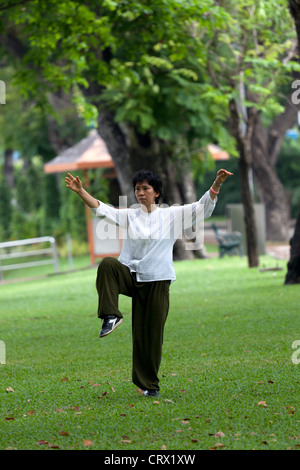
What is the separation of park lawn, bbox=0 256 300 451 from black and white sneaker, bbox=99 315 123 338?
57cm

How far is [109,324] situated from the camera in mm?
6770

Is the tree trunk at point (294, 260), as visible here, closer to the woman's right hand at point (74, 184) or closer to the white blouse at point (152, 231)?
the white blouse at point (152, 231)

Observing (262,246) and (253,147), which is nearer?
(262,246)

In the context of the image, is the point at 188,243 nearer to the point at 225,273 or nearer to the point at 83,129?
the point at 225,273

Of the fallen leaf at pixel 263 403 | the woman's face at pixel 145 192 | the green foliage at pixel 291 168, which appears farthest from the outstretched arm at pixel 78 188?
the green foliage at pixel 291 168

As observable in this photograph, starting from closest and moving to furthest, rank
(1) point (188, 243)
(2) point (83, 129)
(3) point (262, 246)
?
(3) point (262, 246)
(1) point (188, 243)
(2) point (83, 129)

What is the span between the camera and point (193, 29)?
18375mm

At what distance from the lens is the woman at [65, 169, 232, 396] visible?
6.98 meters

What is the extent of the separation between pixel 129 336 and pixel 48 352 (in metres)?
1.32

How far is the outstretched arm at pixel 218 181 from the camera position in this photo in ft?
22.2

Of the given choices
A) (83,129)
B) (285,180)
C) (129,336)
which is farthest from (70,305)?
(285,180)

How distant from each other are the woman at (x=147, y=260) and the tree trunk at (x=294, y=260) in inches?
294

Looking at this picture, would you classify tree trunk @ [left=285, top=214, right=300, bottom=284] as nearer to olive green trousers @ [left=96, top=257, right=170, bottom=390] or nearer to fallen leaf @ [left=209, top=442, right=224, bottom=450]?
olive green trousers @ [left=96, top=257, right=170, bottom=390]

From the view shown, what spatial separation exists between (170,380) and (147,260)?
1315 millimetres
